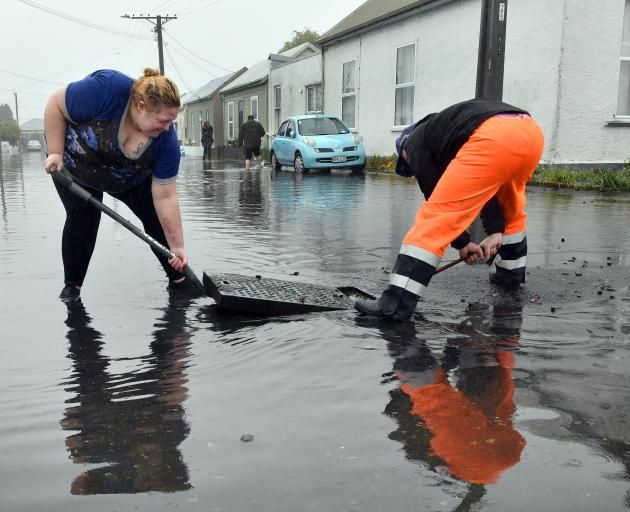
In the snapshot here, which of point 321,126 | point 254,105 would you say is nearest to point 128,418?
point 321,126

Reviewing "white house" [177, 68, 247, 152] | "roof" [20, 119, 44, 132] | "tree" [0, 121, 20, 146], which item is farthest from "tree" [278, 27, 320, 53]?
"roof" [20, 119, 44, 132]

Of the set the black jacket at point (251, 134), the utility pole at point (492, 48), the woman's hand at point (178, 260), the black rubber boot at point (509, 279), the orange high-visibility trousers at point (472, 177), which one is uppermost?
the utility pole at point (492, 48)

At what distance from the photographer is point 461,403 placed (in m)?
2.35

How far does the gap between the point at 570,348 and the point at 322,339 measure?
1.09 m

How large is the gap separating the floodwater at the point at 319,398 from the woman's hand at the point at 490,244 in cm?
31

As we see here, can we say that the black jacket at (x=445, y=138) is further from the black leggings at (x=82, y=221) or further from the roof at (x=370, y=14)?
the roof at (x=370, y=14)

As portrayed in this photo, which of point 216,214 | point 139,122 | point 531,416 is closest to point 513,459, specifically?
point 531,416

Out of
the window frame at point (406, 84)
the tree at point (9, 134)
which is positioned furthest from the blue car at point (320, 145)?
the tree at point (9, 134)

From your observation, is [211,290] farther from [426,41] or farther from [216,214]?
[426,41]

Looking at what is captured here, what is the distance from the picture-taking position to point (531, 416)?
2211 millimetres

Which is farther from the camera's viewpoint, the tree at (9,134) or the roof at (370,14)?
the tree at (9,134)

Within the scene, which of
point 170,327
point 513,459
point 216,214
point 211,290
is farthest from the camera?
point 216,214

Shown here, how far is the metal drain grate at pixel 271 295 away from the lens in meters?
3.55

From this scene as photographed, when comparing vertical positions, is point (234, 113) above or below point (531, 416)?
above
